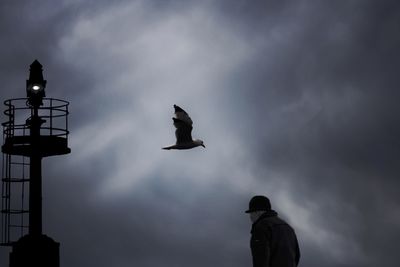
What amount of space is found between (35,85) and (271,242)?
21.3 m

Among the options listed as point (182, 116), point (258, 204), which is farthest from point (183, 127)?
point (258, 204)

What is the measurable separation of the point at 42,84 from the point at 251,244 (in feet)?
70.1

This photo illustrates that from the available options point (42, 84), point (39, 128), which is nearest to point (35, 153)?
point (39, 128)

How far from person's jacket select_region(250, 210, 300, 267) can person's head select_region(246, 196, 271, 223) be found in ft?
0.21

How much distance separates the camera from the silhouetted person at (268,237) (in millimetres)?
9628

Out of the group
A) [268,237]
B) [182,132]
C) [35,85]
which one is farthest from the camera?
[35,85]

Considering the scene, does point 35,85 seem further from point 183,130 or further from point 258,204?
point 258,204

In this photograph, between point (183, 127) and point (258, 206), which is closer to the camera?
point (258, 206)

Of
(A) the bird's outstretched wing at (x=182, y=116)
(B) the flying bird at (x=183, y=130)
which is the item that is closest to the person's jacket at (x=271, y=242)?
(B) the flying bird at (x=183, y=130)

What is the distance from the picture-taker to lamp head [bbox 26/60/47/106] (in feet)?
94.3

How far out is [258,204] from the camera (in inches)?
389

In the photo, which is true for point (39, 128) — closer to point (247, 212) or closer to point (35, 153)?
point (35, 153)

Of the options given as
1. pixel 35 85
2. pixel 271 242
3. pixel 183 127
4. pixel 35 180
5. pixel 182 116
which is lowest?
pixel 271 242

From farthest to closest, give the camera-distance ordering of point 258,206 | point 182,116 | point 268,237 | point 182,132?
point 182,116
point 182,132
point 258,206
point 268,237
